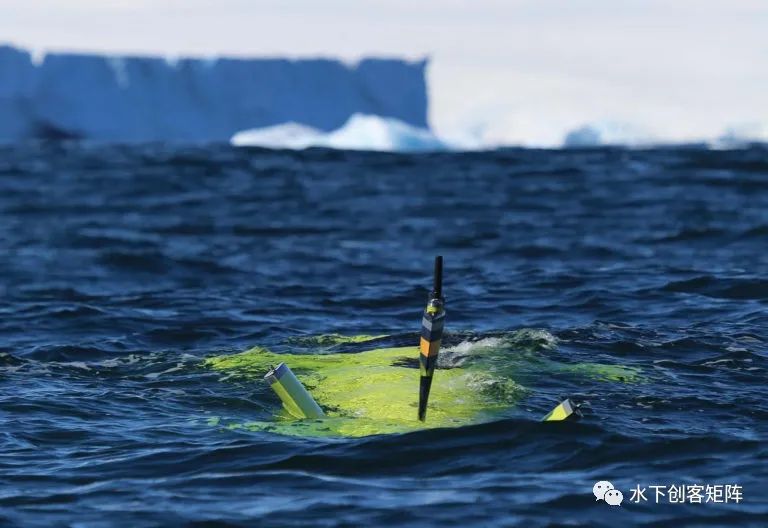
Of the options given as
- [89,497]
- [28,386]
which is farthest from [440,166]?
[89,497]

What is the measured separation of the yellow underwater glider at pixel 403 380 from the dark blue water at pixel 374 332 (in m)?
0.33

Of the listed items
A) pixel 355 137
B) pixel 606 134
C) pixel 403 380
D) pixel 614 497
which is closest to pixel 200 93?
pixel 355 137

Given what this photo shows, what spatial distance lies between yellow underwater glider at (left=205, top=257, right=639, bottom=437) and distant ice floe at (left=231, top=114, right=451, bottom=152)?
39418 mm

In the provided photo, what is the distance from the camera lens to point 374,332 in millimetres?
17797

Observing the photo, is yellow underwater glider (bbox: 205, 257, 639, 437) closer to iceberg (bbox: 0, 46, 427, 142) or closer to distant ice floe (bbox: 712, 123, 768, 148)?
iceberg (bbox: 0, 46, 427, 142)

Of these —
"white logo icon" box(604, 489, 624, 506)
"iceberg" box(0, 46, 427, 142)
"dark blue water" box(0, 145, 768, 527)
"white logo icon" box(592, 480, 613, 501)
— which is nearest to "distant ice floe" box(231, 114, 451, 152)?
"iceberg" box(0, 46, 427, 142)

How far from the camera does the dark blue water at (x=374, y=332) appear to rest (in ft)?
33.0

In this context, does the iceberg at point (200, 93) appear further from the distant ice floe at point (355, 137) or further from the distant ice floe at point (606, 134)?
the distant ice floe at point (606, 134)

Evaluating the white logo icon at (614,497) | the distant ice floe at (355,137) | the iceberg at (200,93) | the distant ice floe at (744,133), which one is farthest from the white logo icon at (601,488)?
the distant ice floe at (744,133)

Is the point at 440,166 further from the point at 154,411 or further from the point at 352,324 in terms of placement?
the point at 154,411

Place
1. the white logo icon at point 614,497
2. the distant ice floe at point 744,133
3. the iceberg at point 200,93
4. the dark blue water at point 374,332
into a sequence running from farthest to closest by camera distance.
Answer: the distant ice floe at point 744,133 < the iceberg at point 200,93 < the dark blue water at point 374,332 < the white logo icon at point 614,497

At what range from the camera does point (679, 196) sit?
37.4 meters

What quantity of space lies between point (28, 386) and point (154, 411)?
6.22 feet

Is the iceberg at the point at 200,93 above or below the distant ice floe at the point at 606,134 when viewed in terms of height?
above
